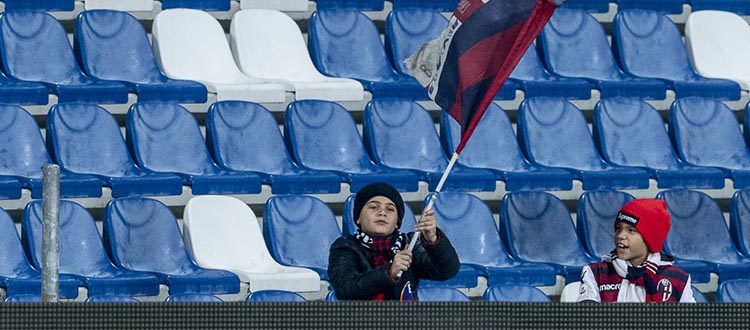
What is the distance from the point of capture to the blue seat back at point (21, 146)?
315 inches

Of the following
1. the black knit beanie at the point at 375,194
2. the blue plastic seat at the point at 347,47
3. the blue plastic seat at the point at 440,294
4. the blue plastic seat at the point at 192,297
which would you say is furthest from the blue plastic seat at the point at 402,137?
the black knit beanie at the point at 375,194

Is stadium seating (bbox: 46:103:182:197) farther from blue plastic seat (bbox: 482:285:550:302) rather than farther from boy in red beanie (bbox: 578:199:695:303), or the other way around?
boy in red beanie (bbox: 578:199:695:303)

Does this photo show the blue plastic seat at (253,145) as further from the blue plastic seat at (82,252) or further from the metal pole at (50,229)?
the metal pole at (50,229)

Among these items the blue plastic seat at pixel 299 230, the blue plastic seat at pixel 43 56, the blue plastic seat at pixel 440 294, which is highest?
the blue plastic seat at pixel 43 56

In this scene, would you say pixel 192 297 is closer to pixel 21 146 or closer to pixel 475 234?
pixel 21 146

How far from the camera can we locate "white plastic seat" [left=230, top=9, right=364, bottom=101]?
8820 mm

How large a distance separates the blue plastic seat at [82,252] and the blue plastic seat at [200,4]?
66.2 inches

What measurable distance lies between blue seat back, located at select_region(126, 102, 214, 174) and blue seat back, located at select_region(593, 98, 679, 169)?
1.88m

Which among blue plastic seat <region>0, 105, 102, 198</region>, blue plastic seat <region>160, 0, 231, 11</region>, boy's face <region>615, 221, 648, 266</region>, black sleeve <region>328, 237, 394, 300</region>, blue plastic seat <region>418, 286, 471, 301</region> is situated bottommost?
black sleeve <region>328, 237, 394, 300</region>

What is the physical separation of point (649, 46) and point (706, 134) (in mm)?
682

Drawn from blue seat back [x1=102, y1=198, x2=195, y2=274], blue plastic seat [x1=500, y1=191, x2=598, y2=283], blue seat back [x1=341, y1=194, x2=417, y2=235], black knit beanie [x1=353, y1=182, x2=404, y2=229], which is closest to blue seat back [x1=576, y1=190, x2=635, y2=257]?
blue plastic seat [x1=500, y1=191, x2=598, y2=283]

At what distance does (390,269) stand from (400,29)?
356 centimetres

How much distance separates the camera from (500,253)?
8195 mm

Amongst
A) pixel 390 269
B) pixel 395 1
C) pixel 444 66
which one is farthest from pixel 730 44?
pixel 390 269
